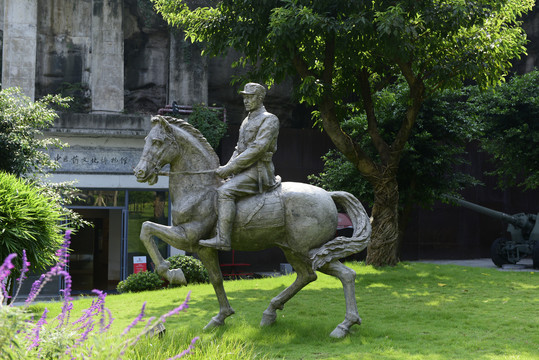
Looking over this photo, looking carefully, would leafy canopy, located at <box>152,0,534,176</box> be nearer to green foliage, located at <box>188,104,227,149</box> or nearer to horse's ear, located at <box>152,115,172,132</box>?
horse's ear, located at <box>152,115,172,132</box>

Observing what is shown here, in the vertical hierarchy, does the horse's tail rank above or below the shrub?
below

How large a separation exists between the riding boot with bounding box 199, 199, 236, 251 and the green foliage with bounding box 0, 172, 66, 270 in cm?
287

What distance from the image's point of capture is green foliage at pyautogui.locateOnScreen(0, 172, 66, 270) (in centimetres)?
875

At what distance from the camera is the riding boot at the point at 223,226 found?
23.7 feet

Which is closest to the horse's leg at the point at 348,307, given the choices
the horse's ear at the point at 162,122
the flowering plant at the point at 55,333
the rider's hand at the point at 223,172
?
the rider's hand at the point at 223,172

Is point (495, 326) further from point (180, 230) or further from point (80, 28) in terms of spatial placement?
point (80, 28)

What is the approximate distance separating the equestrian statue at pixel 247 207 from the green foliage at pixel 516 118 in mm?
12368

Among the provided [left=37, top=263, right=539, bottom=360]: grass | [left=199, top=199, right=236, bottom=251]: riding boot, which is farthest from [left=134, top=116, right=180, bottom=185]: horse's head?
[left=37, top=263, right=539, bottom=360]: grass

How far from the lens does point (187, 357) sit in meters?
5.30

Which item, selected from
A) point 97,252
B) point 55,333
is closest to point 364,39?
point 55,333

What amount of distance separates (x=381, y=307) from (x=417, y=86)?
6.03 meters

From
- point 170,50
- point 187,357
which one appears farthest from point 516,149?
point 187,357

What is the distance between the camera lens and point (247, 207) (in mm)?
7496

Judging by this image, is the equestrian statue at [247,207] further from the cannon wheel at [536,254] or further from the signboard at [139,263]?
the cannon wheel at [536,254]
